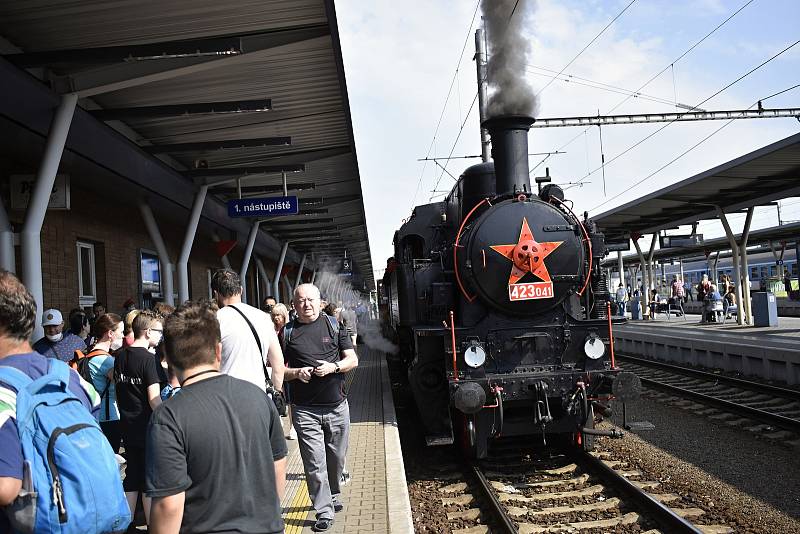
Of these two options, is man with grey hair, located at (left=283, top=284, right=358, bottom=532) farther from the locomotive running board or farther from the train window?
the train window

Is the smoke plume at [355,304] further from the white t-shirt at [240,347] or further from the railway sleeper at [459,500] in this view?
the white t-shirt at [240,347]

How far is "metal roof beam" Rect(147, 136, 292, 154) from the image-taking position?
413 inches

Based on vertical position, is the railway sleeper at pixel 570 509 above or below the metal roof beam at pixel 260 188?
below

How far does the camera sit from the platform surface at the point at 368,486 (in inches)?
191

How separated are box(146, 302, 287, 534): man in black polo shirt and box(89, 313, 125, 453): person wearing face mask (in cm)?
265

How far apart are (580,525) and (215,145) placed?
8111mm

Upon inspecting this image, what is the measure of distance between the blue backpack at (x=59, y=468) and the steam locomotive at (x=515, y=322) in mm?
4357

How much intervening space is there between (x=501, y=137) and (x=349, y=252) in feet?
95.2

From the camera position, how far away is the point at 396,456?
6602mm

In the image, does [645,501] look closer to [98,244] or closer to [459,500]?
[459,500]

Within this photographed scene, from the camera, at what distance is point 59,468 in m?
2.15

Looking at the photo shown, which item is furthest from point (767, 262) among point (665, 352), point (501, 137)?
point (501, 137)

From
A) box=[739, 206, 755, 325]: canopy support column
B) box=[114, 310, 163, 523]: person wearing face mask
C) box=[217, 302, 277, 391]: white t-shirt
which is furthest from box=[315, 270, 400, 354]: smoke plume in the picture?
box=[217, 302, 277, 391]: white t-shirt

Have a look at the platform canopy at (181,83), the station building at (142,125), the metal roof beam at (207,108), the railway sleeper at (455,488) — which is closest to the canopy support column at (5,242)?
the station building at (142,125)
